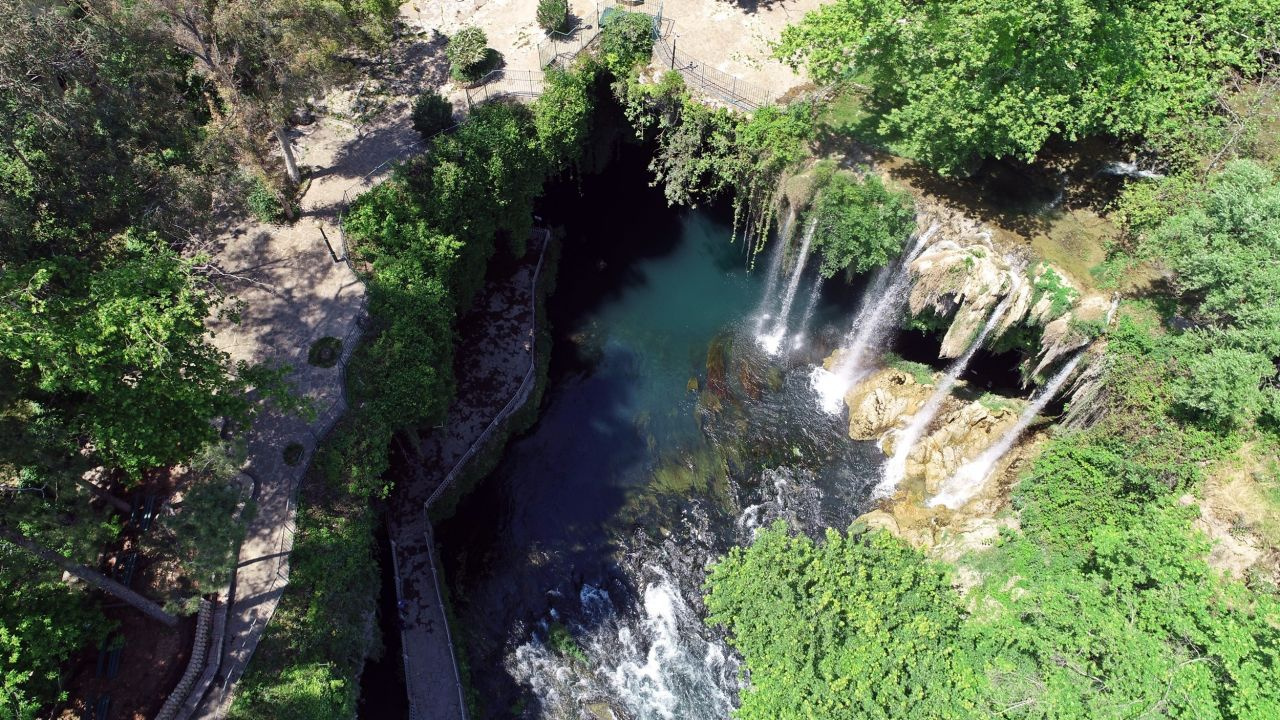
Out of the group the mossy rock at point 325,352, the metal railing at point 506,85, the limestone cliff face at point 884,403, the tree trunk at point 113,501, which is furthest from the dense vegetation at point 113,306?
the limestone cliff face at point 884,403

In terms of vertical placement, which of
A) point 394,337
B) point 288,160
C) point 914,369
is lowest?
point 914,369

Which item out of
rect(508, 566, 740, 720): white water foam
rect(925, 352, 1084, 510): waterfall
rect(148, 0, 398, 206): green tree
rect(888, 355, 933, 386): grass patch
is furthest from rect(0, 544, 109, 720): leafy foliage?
rect(888, 355, 933, 386): grass patch

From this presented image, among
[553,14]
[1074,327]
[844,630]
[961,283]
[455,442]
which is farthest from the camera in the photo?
[553,14]

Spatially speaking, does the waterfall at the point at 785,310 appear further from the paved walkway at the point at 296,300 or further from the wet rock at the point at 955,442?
the paved walkway at the point at 296,300

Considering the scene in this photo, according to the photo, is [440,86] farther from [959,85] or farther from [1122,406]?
[1122,406]

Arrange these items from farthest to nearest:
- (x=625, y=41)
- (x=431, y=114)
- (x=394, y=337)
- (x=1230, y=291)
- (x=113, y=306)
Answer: (x=625, y=41) < (x=431, y=114) < (x=394, y=337) < (x=1230, y=291) < (x=113, y=306)

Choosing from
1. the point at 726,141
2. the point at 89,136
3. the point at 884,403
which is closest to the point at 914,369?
the point at 884,403

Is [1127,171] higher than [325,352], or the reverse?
→ [1127,171]

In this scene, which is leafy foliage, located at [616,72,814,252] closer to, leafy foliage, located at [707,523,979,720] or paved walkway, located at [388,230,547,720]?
paved walkway, located at [388,230,547,720]

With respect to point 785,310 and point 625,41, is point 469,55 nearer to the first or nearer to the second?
point 625,41
